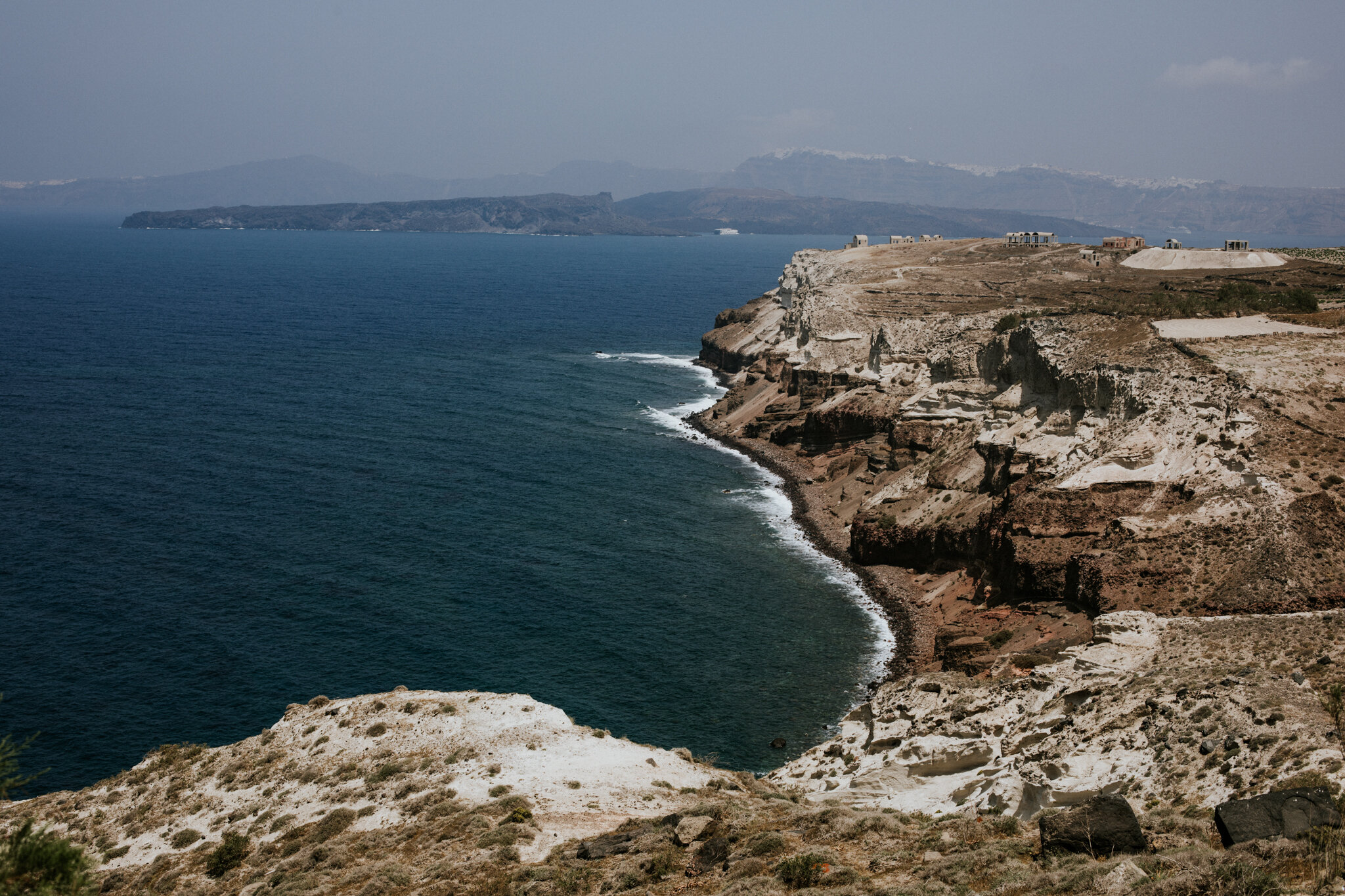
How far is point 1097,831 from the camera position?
19.0 m

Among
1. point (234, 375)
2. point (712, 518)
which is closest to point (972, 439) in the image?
point (712, 518)

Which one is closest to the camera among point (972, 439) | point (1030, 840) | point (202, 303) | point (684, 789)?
point (1030, 840)

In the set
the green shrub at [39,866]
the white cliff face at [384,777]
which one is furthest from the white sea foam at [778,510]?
the green shrub at [39,866]

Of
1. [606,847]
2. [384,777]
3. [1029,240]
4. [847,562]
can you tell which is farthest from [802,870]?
[1029,240]

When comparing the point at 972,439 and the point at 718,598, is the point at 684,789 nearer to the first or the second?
the point at 718,598

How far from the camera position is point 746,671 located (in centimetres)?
4497

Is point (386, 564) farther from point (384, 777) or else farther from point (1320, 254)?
point (1320, 254)

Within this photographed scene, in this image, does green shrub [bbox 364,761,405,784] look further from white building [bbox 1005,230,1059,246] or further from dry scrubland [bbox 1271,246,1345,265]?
white building [bbox 1005,230,1059,246]

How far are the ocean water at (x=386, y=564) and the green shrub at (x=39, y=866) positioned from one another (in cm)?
2329

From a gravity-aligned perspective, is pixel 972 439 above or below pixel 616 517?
above

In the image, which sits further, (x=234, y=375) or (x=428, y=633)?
(x=234, y=375)

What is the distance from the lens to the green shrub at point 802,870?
20.2m

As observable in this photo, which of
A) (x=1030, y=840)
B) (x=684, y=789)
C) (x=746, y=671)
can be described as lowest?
(x=746, y=671)

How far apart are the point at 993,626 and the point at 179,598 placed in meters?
40.0
